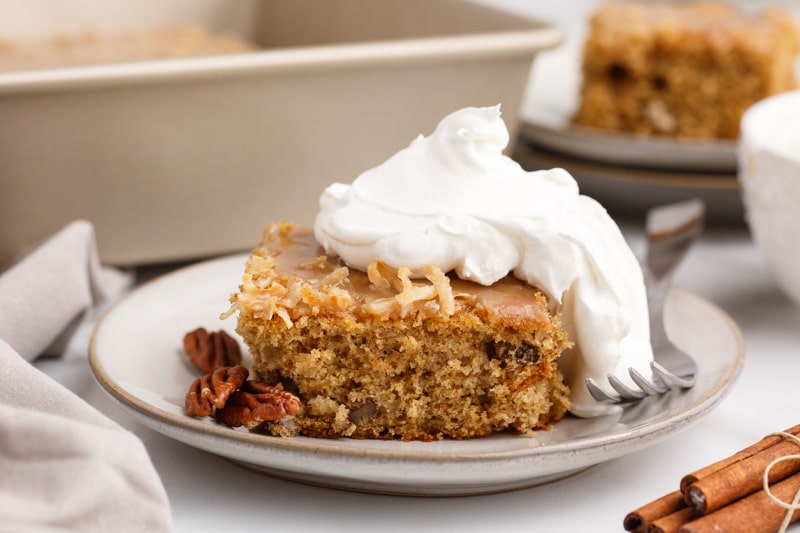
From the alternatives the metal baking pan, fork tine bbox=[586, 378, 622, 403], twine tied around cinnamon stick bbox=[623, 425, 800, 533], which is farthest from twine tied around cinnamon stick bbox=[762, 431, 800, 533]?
the metal baking pan

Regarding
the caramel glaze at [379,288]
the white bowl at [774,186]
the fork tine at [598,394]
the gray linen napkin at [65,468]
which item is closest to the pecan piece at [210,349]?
the caramel glaze at [379,288]

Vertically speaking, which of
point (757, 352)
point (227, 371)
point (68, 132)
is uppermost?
point (68, 132)

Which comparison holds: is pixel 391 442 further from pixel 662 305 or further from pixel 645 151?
pixel 645 151

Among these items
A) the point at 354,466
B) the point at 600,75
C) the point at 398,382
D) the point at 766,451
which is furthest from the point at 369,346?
the point at 600,75

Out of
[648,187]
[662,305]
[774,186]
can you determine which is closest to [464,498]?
[662,305]

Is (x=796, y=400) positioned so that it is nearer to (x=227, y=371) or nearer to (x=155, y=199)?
(x=227, y=371)

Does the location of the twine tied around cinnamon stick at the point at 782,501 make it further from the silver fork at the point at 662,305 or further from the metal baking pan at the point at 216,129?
the metal baking pan at the point at 216,129
